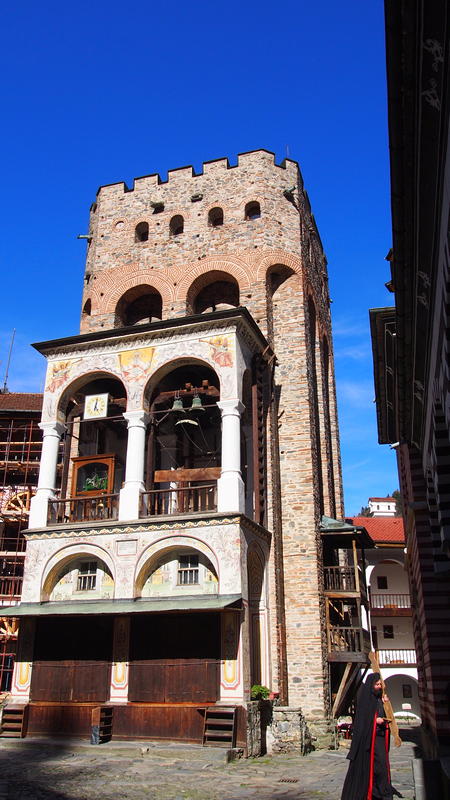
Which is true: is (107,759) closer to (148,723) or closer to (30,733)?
(148,723)

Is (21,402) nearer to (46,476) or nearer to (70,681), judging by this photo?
(46,476)

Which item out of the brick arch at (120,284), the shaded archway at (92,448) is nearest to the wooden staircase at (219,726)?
the shaded archway at (92,448)

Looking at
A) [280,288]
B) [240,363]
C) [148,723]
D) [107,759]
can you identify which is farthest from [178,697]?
[280,288]

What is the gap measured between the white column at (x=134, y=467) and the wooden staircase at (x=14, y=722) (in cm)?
507

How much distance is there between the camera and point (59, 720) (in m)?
16.3

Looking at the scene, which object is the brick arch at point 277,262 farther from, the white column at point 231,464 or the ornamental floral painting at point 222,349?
the white column at point 231,464

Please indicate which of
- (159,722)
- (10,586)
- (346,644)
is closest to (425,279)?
(159,722)

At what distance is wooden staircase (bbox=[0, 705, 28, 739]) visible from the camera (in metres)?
16.2

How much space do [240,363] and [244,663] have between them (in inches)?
297

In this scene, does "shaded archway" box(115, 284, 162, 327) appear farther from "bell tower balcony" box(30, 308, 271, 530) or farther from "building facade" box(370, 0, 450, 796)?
"building facade" box(370, 0, 450, 796)

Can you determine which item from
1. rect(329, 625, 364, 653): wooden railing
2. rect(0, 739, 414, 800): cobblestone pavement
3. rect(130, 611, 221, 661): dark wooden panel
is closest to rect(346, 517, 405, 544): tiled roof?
rect(329, 625, 364, 653): wooden railing

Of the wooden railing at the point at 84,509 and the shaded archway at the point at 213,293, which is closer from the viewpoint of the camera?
the wooden railing at the point at 84,509

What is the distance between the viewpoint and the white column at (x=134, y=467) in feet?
57.7

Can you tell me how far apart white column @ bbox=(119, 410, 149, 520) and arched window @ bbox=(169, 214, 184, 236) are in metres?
9.01
